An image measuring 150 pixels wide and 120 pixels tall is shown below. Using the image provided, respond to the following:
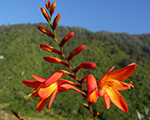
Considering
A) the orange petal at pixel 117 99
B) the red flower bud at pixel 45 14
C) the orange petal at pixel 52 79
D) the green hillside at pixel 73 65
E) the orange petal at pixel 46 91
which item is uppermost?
the red flower bud at pixel 45 14

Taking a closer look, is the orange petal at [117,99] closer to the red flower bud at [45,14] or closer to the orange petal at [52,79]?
the orange petal at [52,79]

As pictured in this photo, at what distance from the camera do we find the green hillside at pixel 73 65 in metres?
19.2

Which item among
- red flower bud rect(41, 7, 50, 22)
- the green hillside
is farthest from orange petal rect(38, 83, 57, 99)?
the green hillside

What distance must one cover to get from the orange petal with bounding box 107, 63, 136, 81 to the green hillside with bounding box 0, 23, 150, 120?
17.7 metres

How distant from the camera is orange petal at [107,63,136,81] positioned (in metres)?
0.92

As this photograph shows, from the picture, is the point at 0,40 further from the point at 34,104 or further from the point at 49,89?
the point at 49,89

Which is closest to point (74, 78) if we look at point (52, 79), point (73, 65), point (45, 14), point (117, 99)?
point (52, 79)

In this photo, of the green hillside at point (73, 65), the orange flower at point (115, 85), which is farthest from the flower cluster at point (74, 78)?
the green hillside at point (73, 65)

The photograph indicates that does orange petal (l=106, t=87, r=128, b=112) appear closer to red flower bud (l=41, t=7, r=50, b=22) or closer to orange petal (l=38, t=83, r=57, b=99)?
orange petal (l=38, t=83, r=57, b=99)

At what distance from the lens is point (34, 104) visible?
20.3m

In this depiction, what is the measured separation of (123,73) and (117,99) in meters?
0.16

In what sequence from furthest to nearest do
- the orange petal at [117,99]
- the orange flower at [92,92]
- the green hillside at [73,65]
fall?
the green hillside at [73,65]
the orange petal at [117,99]
the orange flower at [92,92]

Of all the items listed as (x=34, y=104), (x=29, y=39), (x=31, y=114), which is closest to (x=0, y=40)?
(x=29, y=39)

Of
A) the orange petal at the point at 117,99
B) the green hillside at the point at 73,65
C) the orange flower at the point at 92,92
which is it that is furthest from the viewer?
the green hillside at the point at 73,65
